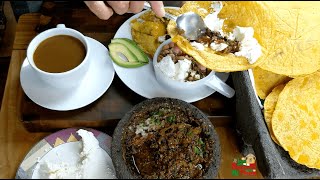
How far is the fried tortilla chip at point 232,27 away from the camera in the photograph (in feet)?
3.09

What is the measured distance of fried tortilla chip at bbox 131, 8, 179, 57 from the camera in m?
1.09

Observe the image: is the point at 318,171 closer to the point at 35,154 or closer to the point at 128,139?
the point at 128,139

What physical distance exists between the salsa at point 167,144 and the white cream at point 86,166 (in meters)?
0.06

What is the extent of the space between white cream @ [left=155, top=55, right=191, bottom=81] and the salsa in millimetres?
112

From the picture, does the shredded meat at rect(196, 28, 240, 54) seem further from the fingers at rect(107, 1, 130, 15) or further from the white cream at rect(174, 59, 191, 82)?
the fingers at rect(107, 1, 130, 15)

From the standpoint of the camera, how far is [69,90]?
3.31 feet

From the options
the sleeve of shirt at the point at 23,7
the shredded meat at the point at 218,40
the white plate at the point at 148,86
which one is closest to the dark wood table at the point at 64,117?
the white plate at the point at 148,86

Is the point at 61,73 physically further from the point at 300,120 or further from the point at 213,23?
the point at 300,120

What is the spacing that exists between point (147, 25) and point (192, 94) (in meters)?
0.24

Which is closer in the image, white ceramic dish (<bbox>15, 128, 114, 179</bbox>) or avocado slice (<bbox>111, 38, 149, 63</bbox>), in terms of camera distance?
white ceramic dish (<bbox>15, 128, 114, 179</bbox>)

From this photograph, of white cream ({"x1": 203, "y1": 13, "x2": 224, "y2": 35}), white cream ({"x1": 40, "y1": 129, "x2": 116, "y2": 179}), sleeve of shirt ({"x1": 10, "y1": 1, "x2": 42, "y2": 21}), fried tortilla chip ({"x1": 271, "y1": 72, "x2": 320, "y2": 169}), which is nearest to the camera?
white cream ({"x1": 40, "y1": 129, "x2": 116, "y2": 179})

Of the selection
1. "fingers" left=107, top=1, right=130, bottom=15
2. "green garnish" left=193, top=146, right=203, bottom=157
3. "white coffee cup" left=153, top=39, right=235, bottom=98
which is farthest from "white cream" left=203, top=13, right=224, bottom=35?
"green garnish" left=193, top=146, right=203, bottom=157

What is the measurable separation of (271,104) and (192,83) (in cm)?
20

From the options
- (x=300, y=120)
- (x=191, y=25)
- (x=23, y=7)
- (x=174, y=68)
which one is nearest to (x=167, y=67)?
(x=174, y=68)
